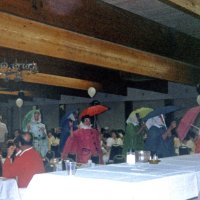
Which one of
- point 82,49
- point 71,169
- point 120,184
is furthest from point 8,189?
point 82,49

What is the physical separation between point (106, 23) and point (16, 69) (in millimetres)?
2223

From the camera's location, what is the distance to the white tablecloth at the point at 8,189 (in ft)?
→ 12.5

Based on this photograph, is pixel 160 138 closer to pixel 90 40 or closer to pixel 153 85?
pixel 90 40

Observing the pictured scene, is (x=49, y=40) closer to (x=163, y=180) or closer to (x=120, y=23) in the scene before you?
(x=120, y=23)

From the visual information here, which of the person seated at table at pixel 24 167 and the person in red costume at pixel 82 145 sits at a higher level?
the person in red costume at pixel 82 145

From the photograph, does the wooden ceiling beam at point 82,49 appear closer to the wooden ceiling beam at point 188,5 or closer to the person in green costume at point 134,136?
the person in green costume at point 134,136

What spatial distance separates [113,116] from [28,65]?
679 cm

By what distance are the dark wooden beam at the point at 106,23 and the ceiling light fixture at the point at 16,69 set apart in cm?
174

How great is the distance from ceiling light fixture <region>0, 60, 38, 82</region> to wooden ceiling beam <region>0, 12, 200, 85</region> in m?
0.62

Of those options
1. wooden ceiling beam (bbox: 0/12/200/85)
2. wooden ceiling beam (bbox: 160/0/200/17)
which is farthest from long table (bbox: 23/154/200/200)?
wooden ceiling beam (bbox: 0/12/200/85)

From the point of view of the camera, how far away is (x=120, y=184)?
7.85 feet

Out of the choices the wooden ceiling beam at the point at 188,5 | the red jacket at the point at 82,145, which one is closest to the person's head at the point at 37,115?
the red jacket at the point at 82,145

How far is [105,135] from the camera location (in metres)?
9.02

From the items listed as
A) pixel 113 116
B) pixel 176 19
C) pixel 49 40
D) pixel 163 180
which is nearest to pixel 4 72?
pixel 49 40
